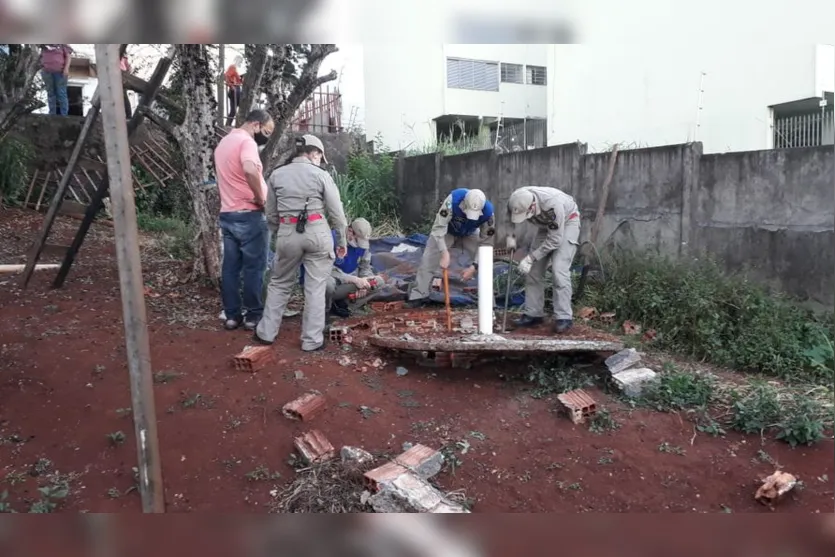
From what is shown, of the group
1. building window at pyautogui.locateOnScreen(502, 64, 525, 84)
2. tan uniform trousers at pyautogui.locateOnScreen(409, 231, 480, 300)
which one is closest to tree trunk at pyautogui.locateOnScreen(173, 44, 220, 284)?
tan uniform trousers at pyautogui.locateOnScreen(409, 231, 480, 300)

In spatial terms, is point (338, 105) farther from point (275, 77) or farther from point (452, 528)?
point (452, 528)

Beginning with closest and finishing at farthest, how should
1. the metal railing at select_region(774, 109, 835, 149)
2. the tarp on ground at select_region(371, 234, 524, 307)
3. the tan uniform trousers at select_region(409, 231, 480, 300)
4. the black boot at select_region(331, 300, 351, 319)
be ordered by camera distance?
the black boot at select_region(331, 300, 351, 319) → the tan uniform trousers at select_region(409, 231, 480, 300) → the tarp on ground at select_region(371, 234, 524, 307) → the metal railing at select_region(774, 109, 835, 149)

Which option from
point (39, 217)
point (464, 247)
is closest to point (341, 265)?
point (464, 247)

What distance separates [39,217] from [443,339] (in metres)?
7.66

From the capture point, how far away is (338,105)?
46.5 feet

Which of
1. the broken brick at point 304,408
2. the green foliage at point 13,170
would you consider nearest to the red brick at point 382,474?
the broken brick at point 304,408

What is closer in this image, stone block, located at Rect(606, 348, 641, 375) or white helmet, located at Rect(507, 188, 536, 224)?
stone block, located at Rect(606, 348, 641, 375)

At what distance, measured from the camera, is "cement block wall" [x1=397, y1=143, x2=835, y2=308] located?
5145 mm

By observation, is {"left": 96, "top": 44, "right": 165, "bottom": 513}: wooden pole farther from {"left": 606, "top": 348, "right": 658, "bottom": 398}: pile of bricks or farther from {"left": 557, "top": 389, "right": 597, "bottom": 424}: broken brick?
{"left": 606, "top": 348, "right": 658, "bottom": 398}: pile of bricks

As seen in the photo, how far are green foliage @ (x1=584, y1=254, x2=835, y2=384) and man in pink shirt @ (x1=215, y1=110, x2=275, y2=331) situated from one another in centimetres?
313

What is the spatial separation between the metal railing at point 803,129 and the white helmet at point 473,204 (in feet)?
17.8

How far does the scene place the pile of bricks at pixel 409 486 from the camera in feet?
9.86

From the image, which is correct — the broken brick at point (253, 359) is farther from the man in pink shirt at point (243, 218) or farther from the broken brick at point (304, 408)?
the man in pink shirt at point (243, 218)

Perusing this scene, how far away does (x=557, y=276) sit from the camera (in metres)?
5.44
